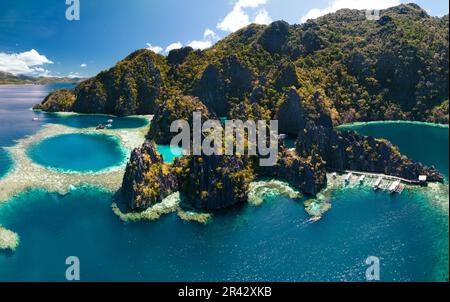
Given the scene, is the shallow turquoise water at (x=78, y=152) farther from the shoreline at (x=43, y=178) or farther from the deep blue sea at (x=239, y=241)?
the deep blue sea at (x=239, y=241)

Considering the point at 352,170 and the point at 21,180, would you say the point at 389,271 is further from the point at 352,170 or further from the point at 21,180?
the point at 21,180

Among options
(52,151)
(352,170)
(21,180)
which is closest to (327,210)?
(352,170)

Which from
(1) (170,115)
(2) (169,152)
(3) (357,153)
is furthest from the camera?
(1) (170,115)

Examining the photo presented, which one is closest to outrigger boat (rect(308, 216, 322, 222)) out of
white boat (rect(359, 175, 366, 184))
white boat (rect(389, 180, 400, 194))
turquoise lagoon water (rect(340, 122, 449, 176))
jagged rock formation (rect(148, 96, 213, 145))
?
white boat (rect(389, 180, 400, 194))

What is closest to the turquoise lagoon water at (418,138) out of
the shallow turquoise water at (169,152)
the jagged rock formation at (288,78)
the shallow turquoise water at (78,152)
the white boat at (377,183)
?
the white boat at (377,183)

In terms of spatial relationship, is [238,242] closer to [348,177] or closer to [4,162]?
[348,177]

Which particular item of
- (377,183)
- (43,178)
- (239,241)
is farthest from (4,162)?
(377,183)

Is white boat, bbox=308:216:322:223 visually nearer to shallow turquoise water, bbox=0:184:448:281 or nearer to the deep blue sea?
the deep blue sea
